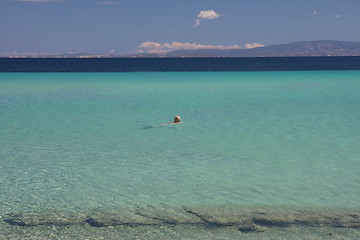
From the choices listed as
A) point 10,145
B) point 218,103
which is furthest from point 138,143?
point 218,103

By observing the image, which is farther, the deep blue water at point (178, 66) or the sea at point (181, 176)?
the deep blue water at point (178, 66)

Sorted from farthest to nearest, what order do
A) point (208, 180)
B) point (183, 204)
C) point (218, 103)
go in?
point (218, 103) < point (208, 180) < point (183, 204)

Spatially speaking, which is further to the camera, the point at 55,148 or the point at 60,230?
the point at 55,148

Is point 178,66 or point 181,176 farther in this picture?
point 178,66

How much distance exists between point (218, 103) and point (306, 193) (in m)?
12.8

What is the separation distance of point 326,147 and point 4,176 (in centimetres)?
751

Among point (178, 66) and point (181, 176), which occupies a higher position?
point (178, 66)

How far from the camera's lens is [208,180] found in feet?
25.2

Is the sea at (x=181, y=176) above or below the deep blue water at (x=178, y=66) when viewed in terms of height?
below

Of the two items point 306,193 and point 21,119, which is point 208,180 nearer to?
point 306,193

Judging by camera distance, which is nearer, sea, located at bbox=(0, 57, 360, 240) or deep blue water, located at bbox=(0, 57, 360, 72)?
sea, located at bbox=(0, 57, 360, 240)

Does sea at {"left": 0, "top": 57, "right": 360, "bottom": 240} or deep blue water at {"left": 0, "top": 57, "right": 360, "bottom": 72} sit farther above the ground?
deep blue water at {"left": 0, "top": 57, "right": 360, "bottom": 72}

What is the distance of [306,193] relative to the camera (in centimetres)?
→ 695

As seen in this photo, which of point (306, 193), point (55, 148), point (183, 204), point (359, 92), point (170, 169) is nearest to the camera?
point (183, 204)
